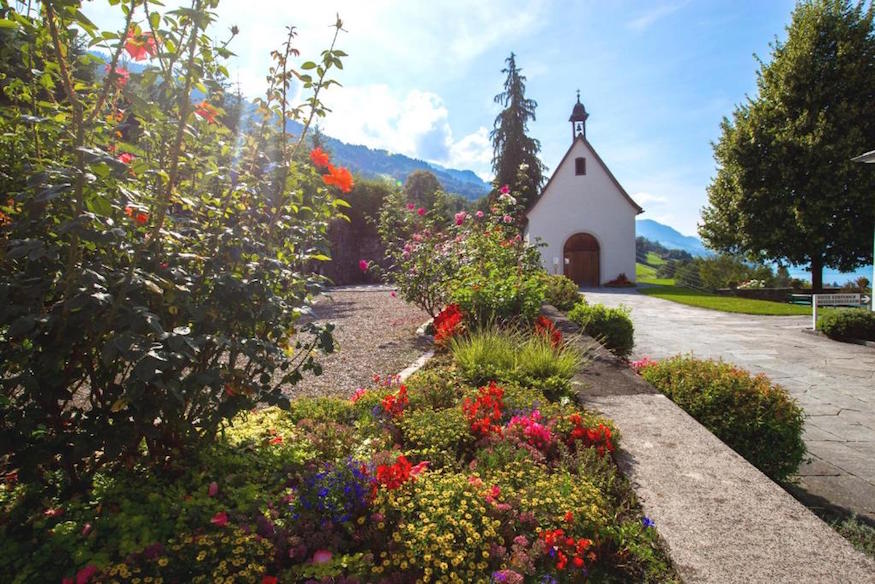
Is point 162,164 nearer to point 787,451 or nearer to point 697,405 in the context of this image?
point 697,405

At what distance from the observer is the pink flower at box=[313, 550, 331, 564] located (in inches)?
79.7

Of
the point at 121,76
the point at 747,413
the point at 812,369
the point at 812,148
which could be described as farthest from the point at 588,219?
the point at 121,76

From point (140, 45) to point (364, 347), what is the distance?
5.65m

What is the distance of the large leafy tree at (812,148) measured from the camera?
18.2m

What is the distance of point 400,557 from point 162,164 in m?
2.22

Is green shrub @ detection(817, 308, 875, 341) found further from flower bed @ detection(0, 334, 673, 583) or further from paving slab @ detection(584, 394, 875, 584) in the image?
flower bed @ detection(0, 334, 673, 583)

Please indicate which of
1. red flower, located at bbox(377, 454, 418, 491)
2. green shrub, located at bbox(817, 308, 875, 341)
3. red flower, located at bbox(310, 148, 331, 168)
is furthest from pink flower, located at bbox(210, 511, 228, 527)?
green shrub, located at bbox(817, 308, 875, 341)

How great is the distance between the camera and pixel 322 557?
80.0 inches

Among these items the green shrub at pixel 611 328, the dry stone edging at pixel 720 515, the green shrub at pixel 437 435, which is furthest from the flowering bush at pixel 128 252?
the green shrub at pixel 611 328

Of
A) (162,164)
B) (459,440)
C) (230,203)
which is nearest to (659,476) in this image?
(459,440)

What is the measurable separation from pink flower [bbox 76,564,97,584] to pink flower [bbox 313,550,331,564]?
A: 83 cm

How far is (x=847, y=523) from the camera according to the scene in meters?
2.97

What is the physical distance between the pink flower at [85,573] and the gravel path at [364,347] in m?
1.51

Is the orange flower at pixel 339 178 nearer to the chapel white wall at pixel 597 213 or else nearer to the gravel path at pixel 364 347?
the gravel path at pixel 364 347
